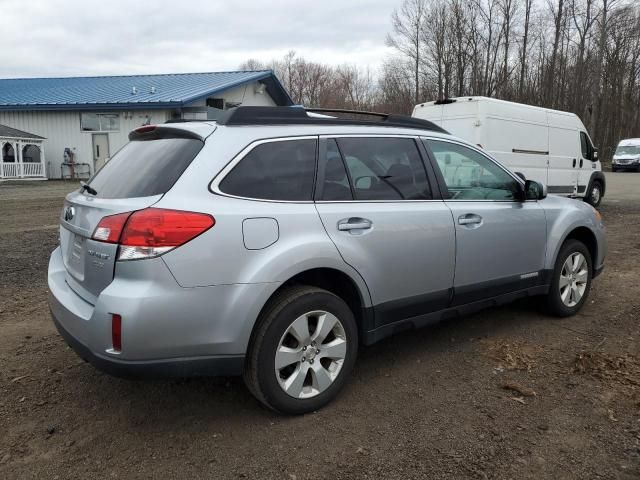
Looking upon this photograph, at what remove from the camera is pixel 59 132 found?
2598cm

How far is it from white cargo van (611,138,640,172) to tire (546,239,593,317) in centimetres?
3319

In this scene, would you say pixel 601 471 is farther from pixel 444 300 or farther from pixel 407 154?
pixel 407 154

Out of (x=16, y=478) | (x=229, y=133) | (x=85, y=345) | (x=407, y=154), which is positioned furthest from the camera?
(x=407, y=154)

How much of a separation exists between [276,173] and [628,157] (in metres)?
36.3

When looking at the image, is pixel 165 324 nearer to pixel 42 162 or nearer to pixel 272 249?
pixel 272 249

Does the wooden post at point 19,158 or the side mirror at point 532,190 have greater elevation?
the wooden post at point 19,158

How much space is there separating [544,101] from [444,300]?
4097cm

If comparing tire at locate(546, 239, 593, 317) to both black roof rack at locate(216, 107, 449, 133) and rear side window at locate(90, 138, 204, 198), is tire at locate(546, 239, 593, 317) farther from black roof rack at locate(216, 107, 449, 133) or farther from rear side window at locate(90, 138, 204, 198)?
rear side window at locate(90, 138, 204, 198)

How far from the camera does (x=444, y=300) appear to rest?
380cm

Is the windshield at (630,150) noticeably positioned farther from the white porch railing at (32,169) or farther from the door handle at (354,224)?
the door handle at (354,224)

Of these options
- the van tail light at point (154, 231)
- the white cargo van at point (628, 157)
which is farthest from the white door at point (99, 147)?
the white cargo van at point (628, 157)

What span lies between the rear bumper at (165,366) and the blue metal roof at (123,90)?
22.0m

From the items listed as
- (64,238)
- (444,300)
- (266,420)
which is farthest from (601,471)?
(64,238)

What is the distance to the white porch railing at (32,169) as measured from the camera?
2492cm
